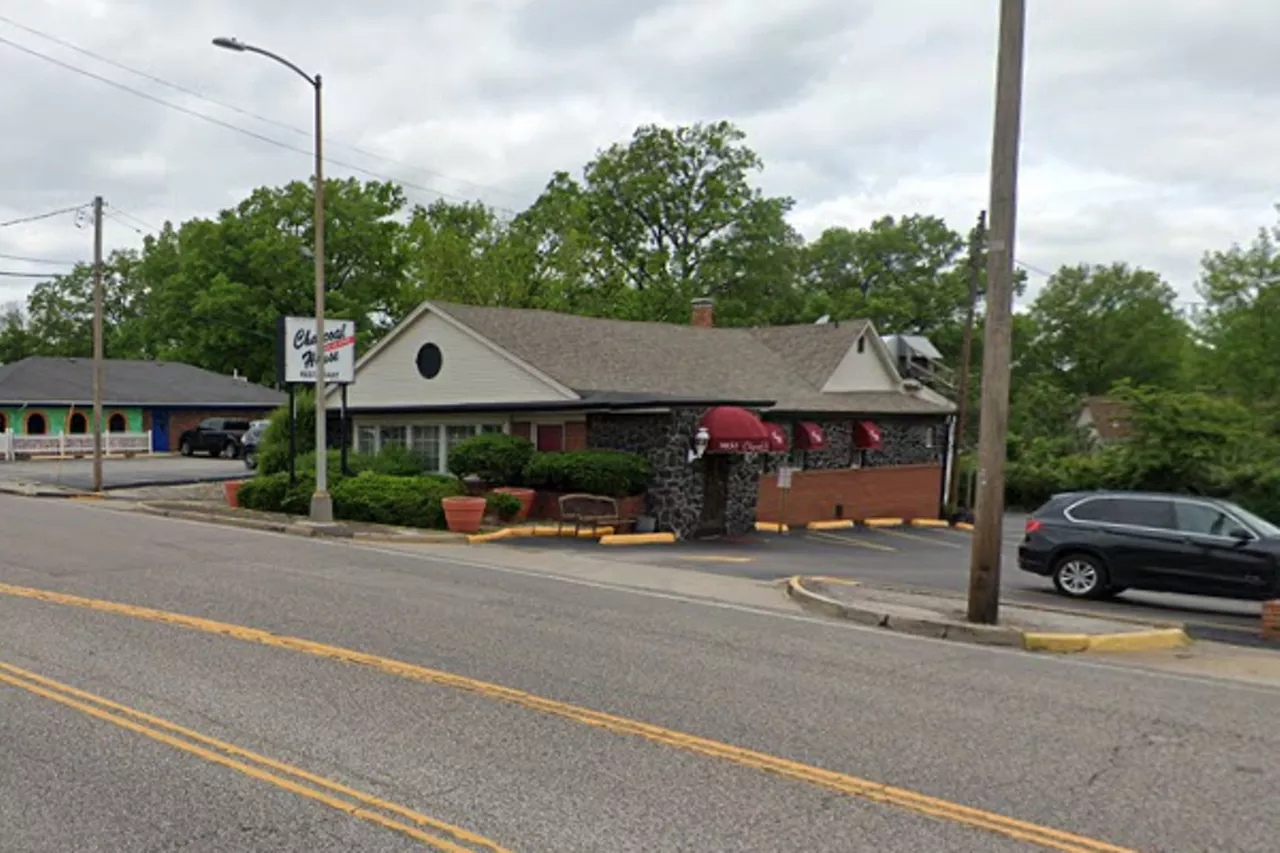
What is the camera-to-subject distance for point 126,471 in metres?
36.8

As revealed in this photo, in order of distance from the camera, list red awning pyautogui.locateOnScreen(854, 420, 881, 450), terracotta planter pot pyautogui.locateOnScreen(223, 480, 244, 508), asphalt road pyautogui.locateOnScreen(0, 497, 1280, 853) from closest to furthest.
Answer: asphalt road pyautogui.locateOnScreen(0, 497, 1280, 853)
terracotta planter pot pyautogui.locateOnScreen(223, 480, 244, 508)
red awning pyautogui.locateOnScreen(854, 420, 881, 450)

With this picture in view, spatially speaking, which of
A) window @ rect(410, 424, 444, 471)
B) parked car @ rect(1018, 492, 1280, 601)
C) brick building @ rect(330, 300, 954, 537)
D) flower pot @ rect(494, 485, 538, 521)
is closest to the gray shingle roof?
brick building @ rect(330, 300, 954, 537)

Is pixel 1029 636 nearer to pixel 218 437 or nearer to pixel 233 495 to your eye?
pixel 233 495

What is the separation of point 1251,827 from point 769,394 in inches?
960

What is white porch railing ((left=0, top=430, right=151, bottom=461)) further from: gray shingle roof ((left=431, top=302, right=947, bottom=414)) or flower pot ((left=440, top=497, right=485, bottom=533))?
flower pot ((left=440, top=497, right=485, bottom=533))

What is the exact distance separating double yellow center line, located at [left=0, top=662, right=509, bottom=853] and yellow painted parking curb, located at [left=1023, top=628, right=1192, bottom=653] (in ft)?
26.0

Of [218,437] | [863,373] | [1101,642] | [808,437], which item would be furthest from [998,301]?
[218,437]

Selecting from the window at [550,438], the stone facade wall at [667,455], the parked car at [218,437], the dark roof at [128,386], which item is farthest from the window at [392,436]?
the dark roof at [128,386]

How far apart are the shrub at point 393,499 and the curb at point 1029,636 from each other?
450 inches

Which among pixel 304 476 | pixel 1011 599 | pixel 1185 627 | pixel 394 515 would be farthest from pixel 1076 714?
pixel 304 476

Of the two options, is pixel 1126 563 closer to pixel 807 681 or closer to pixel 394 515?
pixel 807 681

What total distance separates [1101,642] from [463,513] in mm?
12626

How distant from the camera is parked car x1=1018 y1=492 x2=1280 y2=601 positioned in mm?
14023

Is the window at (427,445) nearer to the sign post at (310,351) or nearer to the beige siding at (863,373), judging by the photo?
the sign post at (310,351)
